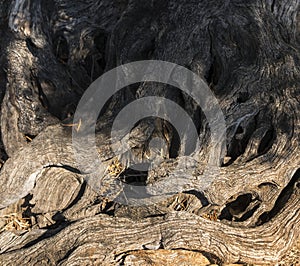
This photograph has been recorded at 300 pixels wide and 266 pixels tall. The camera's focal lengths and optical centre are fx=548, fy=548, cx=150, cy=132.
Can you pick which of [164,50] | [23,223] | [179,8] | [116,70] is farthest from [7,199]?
[179,8]

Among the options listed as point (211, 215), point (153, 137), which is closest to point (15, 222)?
point (153, 137)

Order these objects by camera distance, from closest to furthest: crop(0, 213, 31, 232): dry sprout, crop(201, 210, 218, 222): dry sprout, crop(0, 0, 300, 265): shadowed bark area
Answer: crop(0, 0, 300, 265): shadowed bark area < crop(201, 210, 218, 222): dry sprout < crop(0, 213, 31, 232): dry sprout

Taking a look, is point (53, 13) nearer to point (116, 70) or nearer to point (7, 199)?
point (116, 70)

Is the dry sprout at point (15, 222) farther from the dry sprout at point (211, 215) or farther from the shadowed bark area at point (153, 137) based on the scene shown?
the dry sprout at point (211, 215)

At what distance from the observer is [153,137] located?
5.09 m

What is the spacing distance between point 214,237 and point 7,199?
1919 millimetres

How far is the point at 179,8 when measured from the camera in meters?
5.32

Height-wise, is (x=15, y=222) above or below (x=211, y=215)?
below

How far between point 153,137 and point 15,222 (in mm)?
1521

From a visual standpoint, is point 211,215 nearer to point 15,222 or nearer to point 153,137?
point 153,137

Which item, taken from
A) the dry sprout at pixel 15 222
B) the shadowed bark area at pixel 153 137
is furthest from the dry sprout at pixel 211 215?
the dry sprout at pixel 15 222

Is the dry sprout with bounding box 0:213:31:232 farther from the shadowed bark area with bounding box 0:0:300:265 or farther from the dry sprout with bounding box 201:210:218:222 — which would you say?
the dry sprout with bounding box 201:210:218:222

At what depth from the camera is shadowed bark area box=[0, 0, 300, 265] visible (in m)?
4.45

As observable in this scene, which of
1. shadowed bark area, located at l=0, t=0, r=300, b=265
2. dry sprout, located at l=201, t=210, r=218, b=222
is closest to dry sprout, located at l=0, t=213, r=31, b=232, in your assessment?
shadowed bark area, located at l=0, t=0, r=300, b=265
